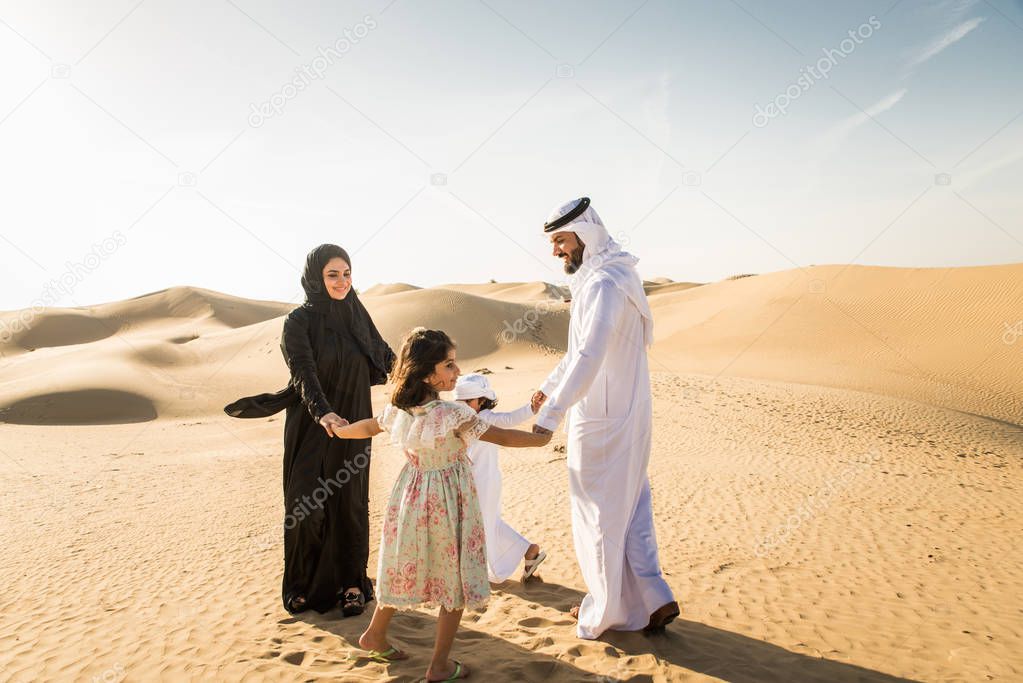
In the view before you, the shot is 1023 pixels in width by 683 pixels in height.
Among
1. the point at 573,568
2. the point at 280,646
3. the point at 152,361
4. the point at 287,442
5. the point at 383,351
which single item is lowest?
the point at 280,646

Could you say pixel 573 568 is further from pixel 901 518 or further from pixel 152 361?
pixel 152 361

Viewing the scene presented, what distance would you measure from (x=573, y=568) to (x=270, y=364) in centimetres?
2623

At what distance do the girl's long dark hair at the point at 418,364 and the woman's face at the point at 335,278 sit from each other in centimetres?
135

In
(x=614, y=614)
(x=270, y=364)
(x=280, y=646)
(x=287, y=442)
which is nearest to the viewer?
(x=614, y=614)

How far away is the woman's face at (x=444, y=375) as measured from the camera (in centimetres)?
311

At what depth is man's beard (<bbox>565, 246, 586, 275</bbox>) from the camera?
3.86 m

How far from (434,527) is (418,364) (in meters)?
0.86

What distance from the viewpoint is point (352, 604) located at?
14.2ft

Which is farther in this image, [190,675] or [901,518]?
[901,518]

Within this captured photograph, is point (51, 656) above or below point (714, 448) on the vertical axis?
below

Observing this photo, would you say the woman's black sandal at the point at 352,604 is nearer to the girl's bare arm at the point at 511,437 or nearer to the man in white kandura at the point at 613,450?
the man in white kandura at the point at 613,450

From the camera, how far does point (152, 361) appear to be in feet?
97.0

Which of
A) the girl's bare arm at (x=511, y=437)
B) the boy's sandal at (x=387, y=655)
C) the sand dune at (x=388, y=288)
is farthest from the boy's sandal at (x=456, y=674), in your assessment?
the sand dune at (x=388, y=288)

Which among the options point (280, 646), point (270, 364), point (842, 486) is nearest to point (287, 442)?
point (280, 646)
